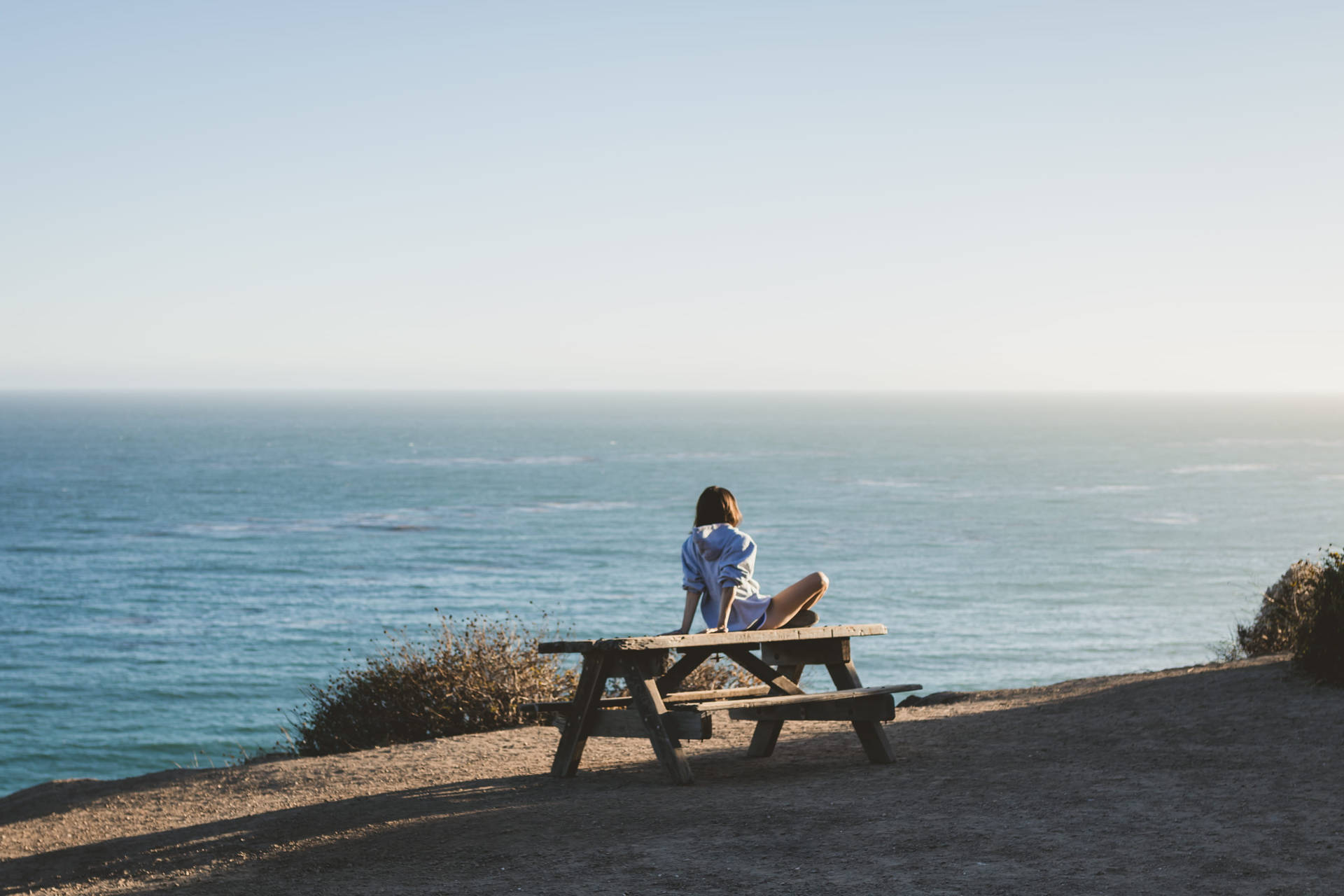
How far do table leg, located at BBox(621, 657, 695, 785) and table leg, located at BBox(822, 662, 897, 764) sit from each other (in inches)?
46.2

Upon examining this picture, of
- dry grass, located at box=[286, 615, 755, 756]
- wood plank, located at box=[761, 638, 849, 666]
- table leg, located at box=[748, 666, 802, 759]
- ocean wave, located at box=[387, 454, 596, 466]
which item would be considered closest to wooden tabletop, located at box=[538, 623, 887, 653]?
wood plank, located at box=[761, 638, 849, 666]

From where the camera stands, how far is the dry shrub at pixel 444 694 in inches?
432

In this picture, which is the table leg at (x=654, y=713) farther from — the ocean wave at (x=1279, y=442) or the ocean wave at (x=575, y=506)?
the ocean wave at (x=1279, y=442)

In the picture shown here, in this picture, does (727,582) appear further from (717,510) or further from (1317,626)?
(1317,626)

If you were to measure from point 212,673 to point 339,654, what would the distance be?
4414 millimetres

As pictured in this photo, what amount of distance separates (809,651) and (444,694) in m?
4.72

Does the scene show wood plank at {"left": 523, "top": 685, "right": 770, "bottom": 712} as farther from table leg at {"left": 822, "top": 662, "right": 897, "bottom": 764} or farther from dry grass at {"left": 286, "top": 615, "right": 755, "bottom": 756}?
dry grass at {"left": 286, "top": 615, "right": 755, "bottom": 756}

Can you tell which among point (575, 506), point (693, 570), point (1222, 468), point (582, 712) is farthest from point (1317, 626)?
point (1222, 468)

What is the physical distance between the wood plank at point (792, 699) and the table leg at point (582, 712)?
23.6 inches

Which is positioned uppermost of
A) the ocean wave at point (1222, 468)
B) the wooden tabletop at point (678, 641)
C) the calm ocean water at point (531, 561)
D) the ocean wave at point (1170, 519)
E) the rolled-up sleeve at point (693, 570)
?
the rolled-up sleeve at point (693, 570)

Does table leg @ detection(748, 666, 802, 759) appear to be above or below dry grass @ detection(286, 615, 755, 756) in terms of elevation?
above

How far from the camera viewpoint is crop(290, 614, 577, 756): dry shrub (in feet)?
36.0

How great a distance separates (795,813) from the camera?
20.1 feet

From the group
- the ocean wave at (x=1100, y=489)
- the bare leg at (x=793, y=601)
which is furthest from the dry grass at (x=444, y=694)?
the ocean wave at (x=1100, y=489)
